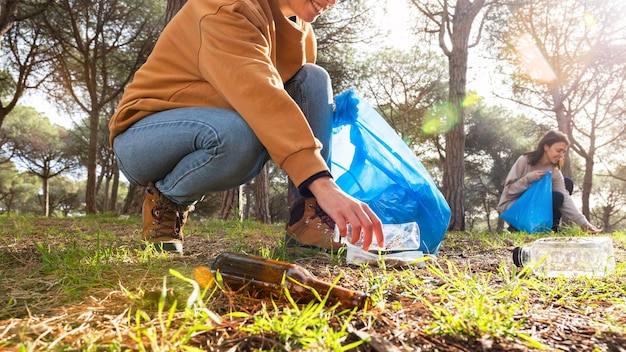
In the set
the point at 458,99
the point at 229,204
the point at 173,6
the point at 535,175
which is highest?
the point at 173,6

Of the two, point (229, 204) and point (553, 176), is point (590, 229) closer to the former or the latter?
point (553, 176)

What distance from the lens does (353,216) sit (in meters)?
1.16

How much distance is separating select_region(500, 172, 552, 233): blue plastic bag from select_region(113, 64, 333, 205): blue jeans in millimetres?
4043

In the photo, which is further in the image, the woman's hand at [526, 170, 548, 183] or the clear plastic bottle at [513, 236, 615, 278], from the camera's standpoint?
the woman's hand at [526, 170, 548, 183]

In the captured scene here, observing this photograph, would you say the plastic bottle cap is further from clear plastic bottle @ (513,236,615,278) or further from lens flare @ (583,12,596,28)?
lens flare @ (583,12,596,28)

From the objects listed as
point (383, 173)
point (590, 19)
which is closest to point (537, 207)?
point (383, 173)

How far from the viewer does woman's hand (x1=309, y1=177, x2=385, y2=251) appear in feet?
3.75

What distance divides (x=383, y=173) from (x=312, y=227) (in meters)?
0.56

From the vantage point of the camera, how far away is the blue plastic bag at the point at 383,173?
7.26 ft

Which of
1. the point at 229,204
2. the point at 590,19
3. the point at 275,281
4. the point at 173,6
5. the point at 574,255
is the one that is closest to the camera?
the point at 275,281

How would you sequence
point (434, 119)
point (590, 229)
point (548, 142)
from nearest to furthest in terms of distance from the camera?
point (590, 229) → point (548, 142) → point (434, 119)

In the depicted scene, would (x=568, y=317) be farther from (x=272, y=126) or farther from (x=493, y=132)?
(x=493, y=132)

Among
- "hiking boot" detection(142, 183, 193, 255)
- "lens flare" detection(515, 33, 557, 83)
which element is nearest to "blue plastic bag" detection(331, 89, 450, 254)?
"hiking boot" detection(142, 183, 193, 255)

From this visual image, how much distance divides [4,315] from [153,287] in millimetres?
333
